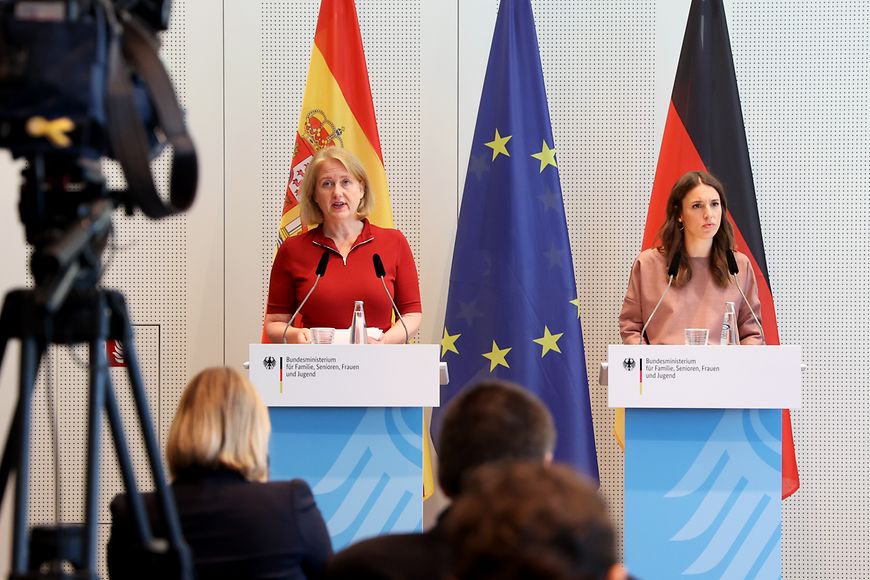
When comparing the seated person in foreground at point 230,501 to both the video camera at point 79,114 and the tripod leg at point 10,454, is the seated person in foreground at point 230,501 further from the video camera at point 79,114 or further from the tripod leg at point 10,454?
the video camera at point 79,114

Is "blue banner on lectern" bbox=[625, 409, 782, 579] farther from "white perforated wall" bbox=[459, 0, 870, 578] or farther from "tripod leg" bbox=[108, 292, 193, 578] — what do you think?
"tripod leg" bbox=[108, 292, 193, 578]

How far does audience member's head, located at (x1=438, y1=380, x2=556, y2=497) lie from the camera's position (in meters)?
1.63

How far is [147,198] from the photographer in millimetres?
1572

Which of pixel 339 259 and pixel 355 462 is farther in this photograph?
pixel 339 259

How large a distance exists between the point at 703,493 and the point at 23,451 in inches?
99.3

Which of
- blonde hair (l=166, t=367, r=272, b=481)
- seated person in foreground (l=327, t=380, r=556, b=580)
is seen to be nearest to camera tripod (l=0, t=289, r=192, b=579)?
seated person in foreground (l=327, t=380, r=556, b=580)

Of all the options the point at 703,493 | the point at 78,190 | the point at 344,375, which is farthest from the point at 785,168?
the point at 78,190

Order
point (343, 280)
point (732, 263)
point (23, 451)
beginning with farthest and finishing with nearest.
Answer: point (343, 280) → point (732, 263) → point (23, 451)

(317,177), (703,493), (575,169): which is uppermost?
(575,169)

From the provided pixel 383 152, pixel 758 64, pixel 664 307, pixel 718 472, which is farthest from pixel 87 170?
pixel 758 64

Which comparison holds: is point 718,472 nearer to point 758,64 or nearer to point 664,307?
point 664,307

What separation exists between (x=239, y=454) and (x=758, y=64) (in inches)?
153

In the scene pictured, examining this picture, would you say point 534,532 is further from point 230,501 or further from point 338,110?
point 338,110

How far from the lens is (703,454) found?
11.4ft
